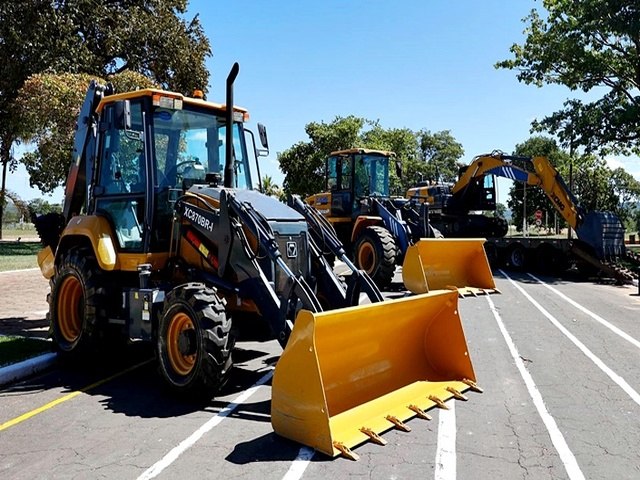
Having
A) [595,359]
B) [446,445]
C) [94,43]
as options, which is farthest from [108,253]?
[94,43]

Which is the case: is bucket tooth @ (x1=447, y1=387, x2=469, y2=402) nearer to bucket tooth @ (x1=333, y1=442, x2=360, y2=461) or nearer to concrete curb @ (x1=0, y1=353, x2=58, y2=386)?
bucket tooth @ (x1=333, y1=442, x2=360, y2=461)

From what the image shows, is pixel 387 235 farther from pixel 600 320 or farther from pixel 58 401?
pixel 58 401

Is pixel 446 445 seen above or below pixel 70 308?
below

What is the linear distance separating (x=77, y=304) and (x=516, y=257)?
1578 cm

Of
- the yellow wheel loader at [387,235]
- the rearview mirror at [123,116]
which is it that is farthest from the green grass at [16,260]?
the rearview mirror at [123,116]

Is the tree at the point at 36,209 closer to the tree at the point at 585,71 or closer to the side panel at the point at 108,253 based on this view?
the side panel at the point at 108,253

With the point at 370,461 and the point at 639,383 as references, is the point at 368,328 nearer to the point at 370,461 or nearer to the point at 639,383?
the point at 370,461

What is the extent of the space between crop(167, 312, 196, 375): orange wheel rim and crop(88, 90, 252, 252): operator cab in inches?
49.9

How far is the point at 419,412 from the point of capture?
5.06m

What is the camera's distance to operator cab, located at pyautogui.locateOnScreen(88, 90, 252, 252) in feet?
21.2

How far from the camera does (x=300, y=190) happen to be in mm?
41344

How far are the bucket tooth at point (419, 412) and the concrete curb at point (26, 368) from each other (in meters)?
4.45

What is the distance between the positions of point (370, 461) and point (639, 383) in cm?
386

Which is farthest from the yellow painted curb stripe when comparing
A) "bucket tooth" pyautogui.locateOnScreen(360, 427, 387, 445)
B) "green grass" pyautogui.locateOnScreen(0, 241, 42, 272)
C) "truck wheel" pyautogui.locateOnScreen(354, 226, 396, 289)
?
"green grass" pyautogui.locateOnScreen(0, 241, 42, 272)
